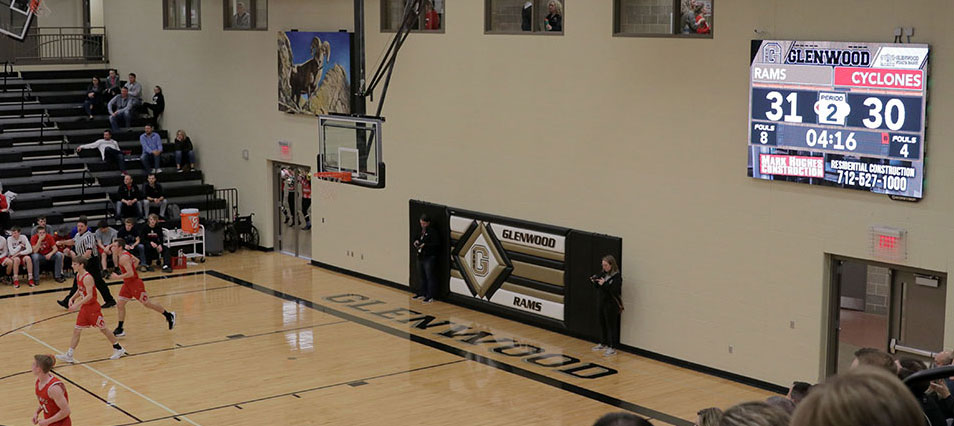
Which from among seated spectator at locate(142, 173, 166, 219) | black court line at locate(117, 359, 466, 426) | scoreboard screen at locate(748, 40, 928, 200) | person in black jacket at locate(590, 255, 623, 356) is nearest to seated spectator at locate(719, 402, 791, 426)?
scoreboard screen at locate(748, 40, 928, 200)

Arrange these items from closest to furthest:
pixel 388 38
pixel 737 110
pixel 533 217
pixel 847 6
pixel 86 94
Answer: pixel 847 6 < pixel 737 110 < pixel 533 217 < pixel 388 38 < pixel 86 94

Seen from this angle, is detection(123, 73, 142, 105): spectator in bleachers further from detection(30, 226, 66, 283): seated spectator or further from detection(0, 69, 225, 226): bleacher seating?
detection(30, 226, 66, 283): seated spectator

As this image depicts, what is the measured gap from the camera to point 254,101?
85.8 ft

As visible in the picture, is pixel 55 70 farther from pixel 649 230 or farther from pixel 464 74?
pixel 649 230

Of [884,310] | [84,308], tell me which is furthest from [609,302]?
[84,308]

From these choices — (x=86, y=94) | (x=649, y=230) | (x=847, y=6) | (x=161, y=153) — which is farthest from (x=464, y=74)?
(x=86, y=94)

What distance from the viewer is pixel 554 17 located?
723 inches

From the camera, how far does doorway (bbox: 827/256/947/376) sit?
13750 millimetres

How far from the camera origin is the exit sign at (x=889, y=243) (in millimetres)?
13742

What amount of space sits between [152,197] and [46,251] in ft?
11.4

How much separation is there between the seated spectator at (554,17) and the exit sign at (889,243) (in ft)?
21.5

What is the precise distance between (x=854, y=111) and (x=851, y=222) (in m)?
1.46

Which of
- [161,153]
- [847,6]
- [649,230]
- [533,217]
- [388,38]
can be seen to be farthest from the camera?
[161,153]

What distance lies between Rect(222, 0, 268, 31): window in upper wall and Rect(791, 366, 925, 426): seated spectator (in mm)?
24002
